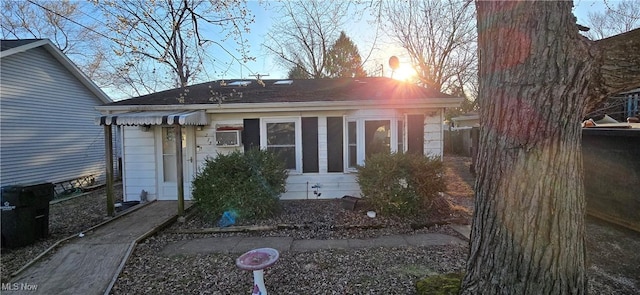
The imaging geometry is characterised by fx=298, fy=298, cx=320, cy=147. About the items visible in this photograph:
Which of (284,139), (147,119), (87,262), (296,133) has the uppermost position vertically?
(147,119)

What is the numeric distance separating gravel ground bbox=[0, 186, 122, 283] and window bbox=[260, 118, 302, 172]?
13.0ft

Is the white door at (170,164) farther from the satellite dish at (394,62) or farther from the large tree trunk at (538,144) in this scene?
the satellite dish at (394,62)

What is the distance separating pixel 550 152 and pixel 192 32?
15.6 ft

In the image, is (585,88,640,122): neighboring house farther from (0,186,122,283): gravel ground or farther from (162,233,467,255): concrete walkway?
(0,186,122,283): gravel ground

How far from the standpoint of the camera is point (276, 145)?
759 cm

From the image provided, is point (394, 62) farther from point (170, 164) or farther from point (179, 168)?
point (179, 168)

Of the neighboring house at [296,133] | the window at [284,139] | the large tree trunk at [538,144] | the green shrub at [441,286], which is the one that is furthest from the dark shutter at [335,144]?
the large tree trunk at [538,144]

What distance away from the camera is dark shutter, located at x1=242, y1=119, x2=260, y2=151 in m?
7.56

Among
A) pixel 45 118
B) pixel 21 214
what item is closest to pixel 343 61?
pixel 45 118

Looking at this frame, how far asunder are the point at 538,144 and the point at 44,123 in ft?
44.2

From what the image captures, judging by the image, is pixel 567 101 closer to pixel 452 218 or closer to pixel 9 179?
pixel 452 218

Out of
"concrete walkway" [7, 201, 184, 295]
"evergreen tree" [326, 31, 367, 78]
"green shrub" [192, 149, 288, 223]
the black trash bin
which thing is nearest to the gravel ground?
the black trash bin

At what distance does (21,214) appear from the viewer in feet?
16.4

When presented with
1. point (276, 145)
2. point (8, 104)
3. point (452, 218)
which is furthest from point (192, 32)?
point (8, 104)
